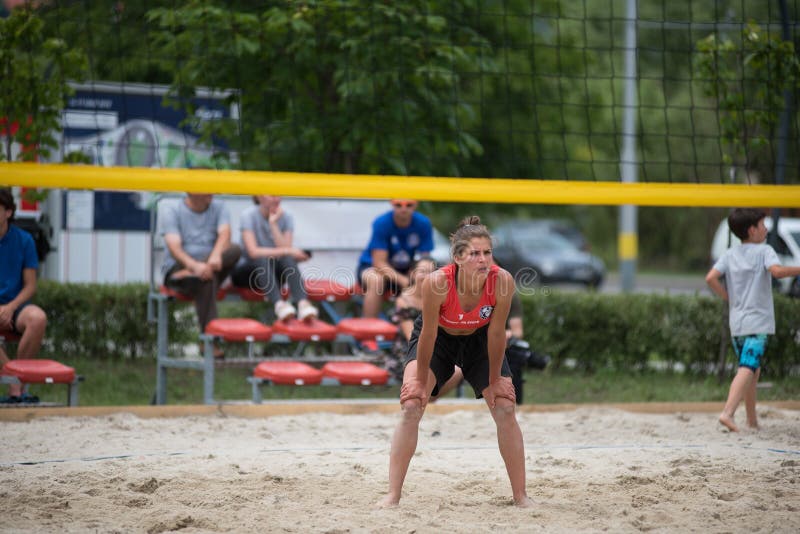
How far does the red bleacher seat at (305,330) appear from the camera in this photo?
7.11 m

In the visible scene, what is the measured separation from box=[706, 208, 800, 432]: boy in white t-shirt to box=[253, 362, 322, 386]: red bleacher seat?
260 cm

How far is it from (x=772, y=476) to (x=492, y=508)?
Answer: 1510 mm

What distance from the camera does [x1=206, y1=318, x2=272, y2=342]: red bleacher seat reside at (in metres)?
6.95

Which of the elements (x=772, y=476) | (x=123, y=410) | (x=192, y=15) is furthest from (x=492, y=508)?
(x=192, y=15)

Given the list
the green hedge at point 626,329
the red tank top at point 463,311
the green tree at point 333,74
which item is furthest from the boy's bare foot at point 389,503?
the green hedge at point 626,329

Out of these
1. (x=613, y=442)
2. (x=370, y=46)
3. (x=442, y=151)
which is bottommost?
(x=613, y=442)

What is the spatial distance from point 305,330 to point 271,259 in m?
0.73

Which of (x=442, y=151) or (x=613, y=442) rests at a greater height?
(x=442, y=151)

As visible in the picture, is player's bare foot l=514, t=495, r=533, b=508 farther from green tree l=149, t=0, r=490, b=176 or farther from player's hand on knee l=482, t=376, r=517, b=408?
green tree l=149, t=0, r=490, b=176

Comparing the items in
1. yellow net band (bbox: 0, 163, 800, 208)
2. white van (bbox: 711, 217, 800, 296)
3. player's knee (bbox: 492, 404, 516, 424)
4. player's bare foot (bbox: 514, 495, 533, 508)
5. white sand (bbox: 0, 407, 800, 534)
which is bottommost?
white sand (bbox: 0, 407, 800, 534)

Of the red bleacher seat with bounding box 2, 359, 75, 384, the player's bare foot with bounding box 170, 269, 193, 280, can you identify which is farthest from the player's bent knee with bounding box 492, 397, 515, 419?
the player's bare foot with bounding box 170, 269, 193, 280

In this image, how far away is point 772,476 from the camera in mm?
4980

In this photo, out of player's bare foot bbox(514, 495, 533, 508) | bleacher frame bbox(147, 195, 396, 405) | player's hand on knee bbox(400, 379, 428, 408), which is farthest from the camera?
bleacher frame bbox(147, 195, 396, 405)

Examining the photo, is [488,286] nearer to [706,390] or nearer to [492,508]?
[492,508]
